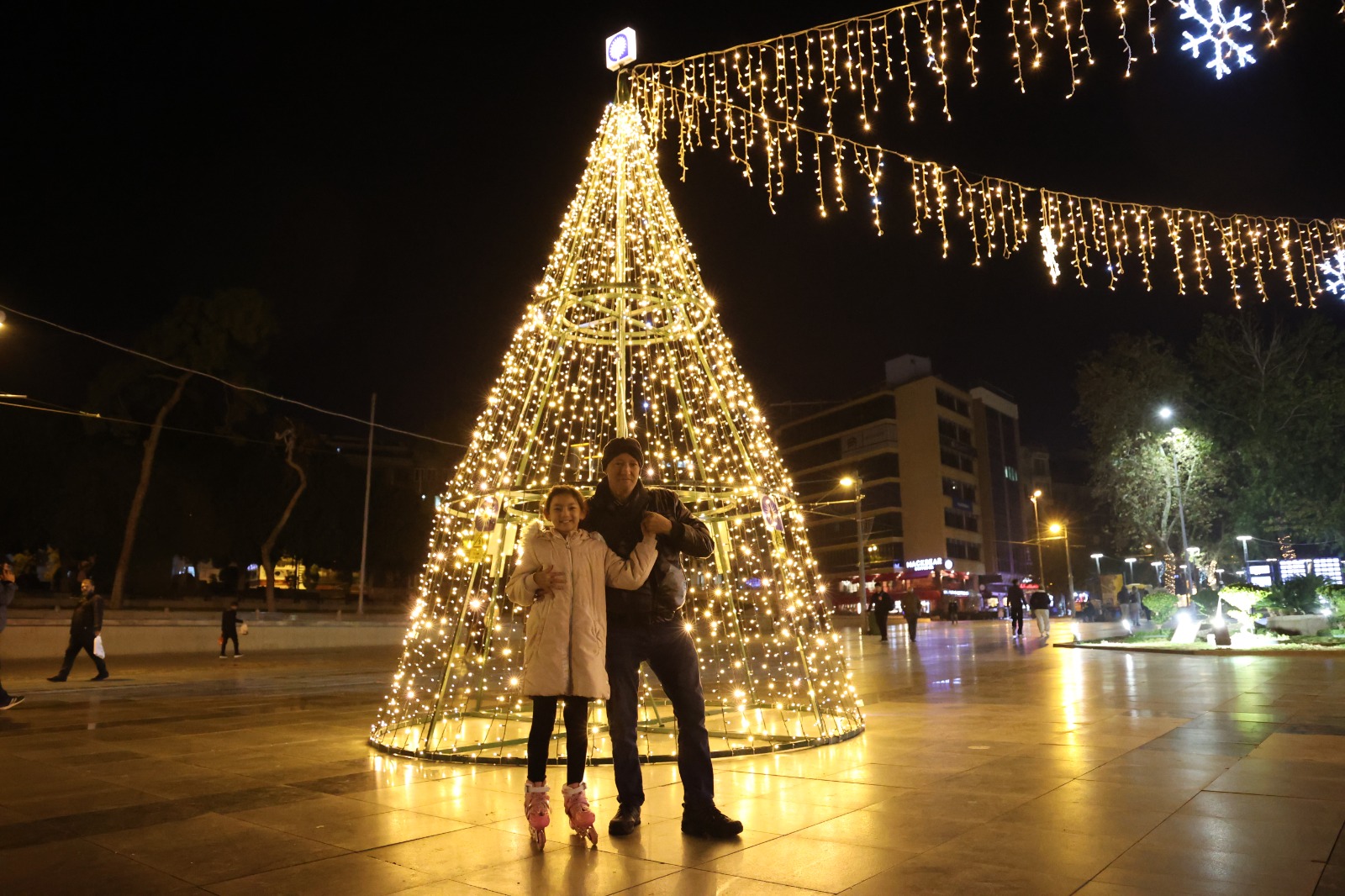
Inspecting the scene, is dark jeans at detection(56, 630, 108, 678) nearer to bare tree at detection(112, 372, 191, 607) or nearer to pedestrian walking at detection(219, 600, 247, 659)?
pedestrian walking at detection(219, 600, 247, 659)

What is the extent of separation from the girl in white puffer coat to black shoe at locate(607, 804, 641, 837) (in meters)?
0.09

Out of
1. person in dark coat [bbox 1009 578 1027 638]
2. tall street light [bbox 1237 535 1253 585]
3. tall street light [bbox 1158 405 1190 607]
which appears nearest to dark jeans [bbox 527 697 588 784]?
person in dark coat [bbox 1009 578 1027 638]

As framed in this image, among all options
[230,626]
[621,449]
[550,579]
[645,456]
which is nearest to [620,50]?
[645,456]

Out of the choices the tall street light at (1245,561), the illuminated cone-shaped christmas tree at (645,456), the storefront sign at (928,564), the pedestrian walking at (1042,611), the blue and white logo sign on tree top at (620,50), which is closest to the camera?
the illuminated cone-shaped christmas tree at (645,456)

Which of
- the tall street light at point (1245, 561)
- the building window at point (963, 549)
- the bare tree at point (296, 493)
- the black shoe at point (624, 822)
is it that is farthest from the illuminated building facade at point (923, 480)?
the black shoe at point (624, 822)

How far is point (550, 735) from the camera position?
154 inches

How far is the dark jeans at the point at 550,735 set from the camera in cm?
387

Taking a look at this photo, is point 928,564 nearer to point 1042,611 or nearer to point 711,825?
point 1042,611

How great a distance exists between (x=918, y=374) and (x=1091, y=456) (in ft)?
129

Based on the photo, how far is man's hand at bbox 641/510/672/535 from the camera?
13.1 feet

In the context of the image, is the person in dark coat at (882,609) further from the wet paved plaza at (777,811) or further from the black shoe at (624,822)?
the black shoe at (624,822)

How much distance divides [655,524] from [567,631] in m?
0.61

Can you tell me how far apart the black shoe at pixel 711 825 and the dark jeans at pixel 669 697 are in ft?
0.12

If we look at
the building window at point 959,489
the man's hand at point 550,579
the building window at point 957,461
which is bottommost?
the man's hand at point 550,579
